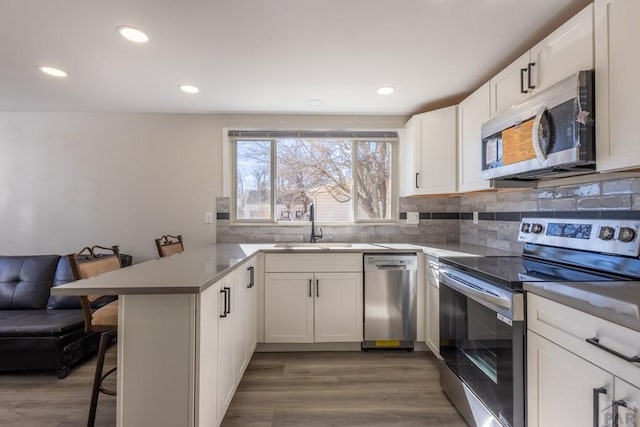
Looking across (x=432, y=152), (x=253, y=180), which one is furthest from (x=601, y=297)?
(x=253, y=180)

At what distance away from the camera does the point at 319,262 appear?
255cm

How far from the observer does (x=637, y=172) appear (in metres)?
1.34

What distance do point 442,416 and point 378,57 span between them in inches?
90.5

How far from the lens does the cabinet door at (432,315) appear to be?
2311 millimetres

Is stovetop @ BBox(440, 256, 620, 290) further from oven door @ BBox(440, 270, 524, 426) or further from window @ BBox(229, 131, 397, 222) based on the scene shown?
window @ BBox(229, 131, 397, 222)

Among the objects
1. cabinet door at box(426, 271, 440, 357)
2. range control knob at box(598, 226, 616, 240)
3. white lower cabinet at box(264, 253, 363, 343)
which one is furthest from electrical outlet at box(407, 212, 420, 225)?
range control knob at box(598, 226, 616, 240)

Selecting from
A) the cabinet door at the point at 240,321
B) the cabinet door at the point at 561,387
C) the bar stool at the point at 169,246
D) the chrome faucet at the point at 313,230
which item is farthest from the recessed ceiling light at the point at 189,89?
the cabinet door at the point at 561,387

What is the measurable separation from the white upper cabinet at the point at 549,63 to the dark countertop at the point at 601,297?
3.21 feet

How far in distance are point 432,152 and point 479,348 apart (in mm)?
1750

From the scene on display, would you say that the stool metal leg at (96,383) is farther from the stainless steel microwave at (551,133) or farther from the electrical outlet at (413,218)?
the electrical outlet at (413,218)

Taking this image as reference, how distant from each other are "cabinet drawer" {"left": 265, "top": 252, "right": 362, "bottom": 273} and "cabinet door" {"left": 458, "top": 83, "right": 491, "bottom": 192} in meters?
1.09

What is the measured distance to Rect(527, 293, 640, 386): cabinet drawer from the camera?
82cm

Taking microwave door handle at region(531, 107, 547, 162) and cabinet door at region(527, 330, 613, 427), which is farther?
microwave door handle at region(531, 107, 547, 162)

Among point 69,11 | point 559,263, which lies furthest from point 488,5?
point 69,11
